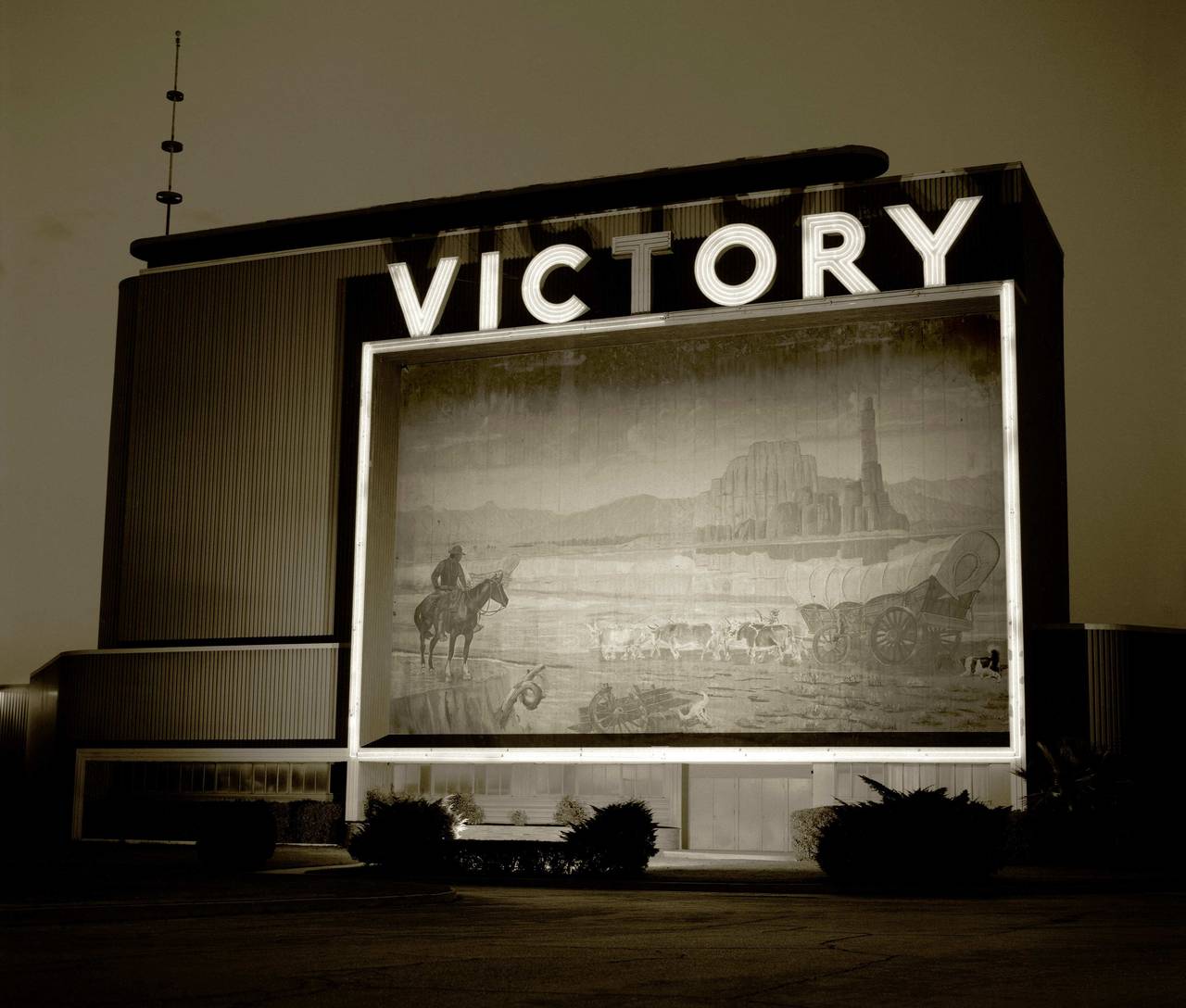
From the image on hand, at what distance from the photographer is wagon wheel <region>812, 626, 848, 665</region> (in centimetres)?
4156

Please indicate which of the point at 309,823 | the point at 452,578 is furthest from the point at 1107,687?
the point at 309,823

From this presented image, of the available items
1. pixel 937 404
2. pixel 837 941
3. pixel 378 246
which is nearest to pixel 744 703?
pixel 937 404

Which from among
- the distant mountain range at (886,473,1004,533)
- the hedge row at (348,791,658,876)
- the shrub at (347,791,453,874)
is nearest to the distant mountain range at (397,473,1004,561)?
the distant mountain range at (886,473,1004,533)

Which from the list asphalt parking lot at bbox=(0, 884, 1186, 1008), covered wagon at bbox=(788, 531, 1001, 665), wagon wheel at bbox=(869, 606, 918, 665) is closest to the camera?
asphalt parking lot at bbox=(0, 884, 1186, 1008)

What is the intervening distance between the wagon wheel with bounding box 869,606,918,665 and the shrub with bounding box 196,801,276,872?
61.7ft

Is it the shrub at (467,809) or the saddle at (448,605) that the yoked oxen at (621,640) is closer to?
the saddle at (448,605)

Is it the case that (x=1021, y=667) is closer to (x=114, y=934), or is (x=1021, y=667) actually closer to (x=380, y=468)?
(x=380, y=468)

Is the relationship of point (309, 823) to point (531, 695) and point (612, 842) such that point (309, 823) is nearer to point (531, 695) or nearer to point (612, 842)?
point (531, 695)

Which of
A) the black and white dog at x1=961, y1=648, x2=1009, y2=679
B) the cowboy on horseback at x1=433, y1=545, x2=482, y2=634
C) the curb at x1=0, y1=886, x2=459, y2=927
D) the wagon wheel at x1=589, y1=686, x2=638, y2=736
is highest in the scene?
the cowboy on horseback at x1=433, y1=545, x2=482, y2=634

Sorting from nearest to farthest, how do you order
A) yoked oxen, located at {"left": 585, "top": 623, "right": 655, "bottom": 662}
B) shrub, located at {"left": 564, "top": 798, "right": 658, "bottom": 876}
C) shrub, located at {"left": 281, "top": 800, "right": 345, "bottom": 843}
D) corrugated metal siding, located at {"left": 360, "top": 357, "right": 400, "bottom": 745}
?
shrub, located at {"left": 564, "top": 798, "right": 658, "bottom": 876}, yoked oxen, located at {"left": 585, "top": 623, "right": 655, "bottom": 662}, shrub, located at {"left": 281, "top": 800, "right": 345, "bottom": 843}, corrugated metal siding, located at {"left": 360, "top": 357, "right": 400, "bottom": 745}

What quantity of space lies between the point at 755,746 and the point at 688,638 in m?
3.81

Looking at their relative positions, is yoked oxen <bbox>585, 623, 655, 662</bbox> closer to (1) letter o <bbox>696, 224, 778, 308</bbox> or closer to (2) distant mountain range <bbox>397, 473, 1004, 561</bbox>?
(2) distant mountain range <bbox>397, 473, 1004, 561</bbox>

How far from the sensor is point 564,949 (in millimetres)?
12570

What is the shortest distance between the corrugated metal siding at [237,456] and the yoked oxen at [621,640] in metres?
9.70
